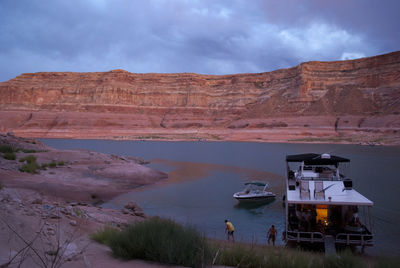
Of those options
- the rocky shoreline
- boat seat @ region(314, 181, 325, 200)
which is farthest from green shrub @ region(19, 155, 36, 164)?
boat seat @ region(314, 181, 325, 200)

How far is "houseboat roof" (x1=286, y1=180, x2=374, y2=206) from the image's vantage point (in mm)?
8578

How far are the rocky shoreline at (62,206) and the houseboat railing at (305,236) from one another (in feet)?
17.2

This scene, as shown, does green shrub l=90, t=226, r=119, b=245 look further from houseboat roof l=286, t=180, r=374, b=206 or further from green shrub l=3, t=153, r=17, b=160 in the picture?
green shrub l=3, t=153, r=17, b=160

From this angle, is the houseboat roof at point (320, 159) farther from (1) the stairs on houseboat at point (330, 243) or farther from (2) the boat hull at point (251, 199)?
(1) the stairs on houseboat at point (330, 243)

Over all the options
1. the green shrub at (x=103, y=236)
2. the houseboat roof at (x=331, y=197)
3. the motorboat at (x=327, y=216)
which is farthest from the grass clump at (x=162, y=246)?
the houseboat roof at (x=331, y=197)

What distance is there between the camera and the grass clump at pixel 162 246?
14.1ft

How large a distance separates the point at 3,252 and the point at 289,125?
69615 mm

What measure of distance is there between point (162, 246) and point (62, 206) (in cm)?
602

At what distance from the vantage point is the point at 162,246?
4.40 metres

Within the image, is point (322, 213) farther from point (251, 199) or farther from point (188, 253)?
point (188, 253)

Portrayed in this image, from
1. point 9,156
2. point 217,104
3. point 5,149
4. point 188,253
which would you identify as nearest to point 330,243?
point 188,253

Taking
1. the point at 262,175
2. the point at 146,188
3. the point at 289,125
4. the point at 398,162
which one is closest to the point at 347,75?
the point at 289,125

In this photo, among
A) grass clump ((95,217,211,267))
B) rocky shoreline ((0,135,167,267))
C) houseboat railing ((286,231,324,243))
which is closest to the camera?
rocky shoreline ((0,135,167,267))

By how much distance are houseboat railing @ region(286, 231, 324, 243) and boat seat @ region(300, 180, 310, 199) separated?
1161 mm
